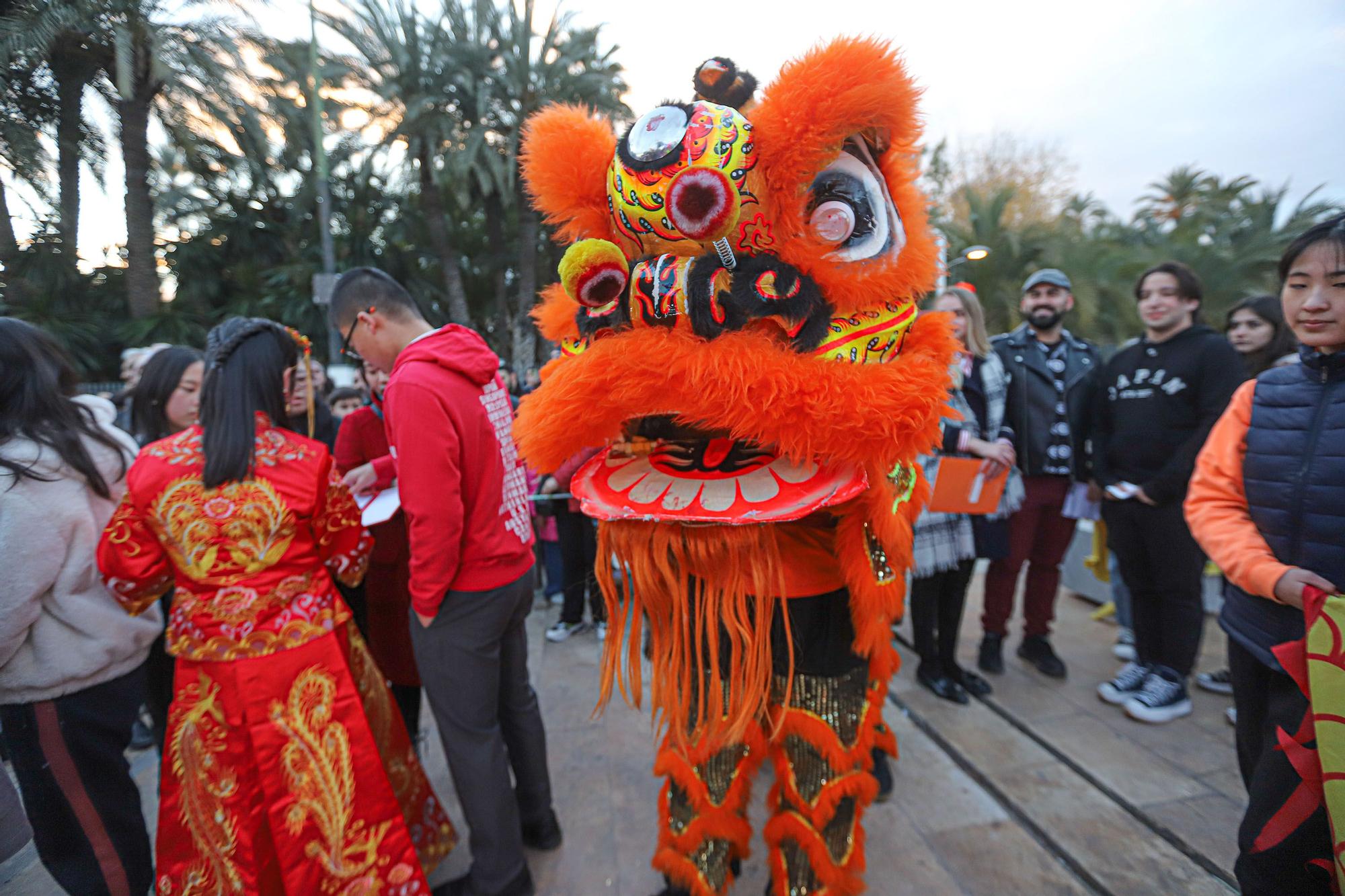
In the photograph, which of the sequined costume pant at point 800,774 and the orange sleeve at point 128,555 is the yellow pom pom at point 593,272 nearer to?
the sequined costume pant at point 800,774

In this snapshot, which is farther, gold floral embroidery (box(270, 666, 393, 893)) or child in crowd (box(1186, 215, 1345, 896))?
gold floral embroidery (box(270, 666, 393, 893))

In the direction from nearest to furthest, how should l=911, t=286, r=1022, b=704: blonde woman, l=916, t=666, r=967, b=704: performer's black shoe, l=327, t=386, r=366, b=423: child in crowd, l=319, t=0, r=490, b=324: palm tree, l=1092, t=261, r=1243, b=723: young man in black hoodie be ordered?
l=1092, t=261, r=1243, b=723: young man in black hoodie
l=911, t=286, r=1022, b=704: blonde woman
l=916, t=666, r=967, b=704: performer's black shoe
l=327, t=386, r=366, b=423: child in crowd
l=319, t=0, r=490, b=324: palm tree

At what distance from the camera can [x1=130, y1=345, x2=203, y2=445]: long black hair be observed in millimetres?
2340

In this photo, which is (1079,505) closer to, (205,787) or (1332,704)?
(1332,704)

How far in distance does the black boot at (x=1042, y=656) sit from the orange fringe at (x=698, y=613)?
2345 millimetres

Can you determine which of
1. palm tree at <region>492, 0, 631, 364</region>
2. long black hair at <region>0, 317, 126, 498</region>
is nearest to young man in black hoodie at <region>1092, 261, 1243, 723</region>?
long black hair at <region>0, 317, 126, 498</region>

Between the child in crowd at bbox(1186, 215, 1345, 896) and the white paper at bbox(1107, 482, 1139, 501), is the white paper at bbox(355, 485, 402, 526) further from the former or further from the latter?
the white paper at bbox(1107, 482, 1139, 501)

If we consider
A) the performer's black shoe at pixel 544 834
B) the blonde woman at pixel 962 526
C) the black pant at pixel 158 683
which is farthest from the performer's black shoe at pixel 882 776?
the black pant at pixel 158 683

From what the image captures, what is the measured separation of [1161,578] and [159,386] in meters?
4.27

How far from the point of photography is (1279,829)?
52.7 inches

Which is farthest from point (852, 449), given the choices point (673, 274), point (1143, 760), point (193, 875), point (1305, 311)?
point (1143, 760)

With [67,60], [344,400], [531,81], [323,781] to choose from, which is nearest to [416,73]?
[531,81]

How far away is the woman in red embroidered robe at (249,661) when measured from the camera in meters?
1.55

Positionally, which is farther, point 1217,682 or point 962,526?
point 1217,682
